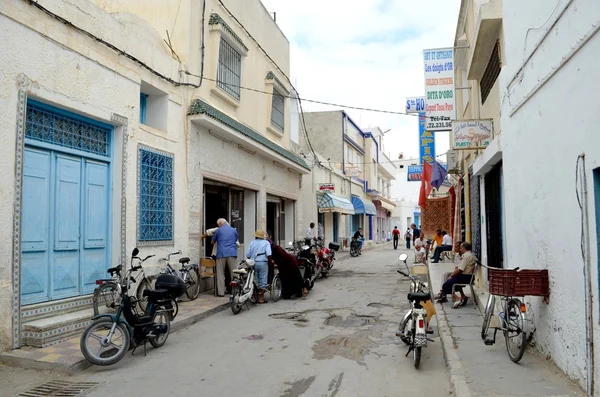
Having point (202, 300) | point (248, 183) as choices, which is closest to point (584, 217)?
point (202, 300)

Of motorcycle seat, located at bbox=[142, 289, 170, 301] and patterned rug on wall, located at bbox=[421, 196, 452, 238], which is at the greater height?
patterned rug on wall, located at bbox=[421, 196, 452, 238]

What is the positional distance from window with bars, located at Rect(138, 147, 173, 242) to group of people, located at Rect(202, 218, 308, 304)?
1320 mm

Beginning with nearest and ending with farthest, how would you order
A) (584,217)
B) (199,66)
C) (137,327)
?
(584,217)
(137,327)
(199,66)

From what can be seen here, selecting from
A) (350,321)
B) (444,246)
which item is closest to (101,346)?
(350,321)

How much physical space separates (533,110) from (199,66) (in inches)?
303

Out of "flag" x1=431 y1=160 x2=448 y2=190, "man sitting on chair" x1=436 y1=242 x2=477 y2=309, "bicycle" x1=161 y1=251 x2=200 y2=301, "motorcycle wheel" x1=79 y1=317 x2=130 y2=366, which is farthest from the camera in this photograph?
"flag" x1=431 y1=160 x2=448 y2=190

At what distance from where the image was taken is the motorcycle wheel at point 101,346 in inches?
223

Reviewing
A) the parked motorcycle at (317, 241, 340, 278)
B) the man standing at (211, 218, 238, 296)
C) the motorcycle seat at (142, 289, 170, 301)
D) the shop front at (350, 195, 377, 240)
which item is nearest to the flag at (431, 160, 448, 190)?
the parked motorcycle at (317, 241, 340, 278)

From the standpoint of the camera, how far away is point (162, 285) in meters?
6.82

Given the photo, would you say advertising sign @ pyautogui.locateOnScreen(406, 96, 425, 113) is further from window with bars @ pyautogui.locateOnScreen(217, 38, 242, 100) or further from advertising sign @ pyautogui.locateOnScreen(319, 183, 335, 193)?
advertising sign @ pyautogui.locateOnScreen(319, 183, 335, 193)

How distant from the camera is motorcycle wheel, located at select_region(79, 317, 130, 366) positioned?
5660mm

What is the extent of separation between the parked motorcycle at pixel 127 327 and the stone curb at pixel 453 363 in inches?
146

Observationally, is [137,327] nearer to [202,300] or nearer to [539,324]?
[202,300]

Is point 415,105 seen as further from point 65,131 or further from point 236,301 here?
point 65,131
